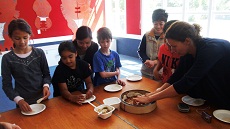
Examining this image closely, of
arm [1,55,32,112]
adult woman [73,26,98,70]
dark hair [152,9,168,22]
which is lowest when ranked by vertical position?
arm [1,55,32,112]

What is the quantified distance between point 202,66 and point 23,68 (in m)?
1.50

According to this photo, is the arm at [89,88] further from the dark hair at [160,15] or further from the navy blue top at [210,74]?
the dark hair at [160,15]

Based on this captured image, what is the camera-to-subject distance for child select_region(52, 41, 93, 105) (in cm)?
174

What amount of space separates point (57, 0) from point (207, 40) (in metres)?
5.10

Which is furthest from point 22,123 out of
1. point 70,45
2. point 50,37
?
point 50,37

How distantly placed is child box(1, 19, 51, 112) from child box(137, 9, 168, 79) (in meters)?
1.15

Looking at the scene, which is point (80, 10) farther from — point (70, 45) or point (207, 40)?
point (207, 40)

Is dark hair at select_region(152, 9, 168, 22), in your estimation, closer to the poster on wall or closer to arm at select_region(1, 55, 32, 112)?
arm at select_region(1, 55, 32, 112)

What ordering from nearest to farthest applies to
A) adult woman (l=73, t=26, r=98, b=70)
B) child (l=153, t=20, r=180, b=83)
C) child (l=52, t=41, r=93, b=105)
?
child (l=52, t=41, r=93, b=105) → child (l=153, t=20, r=180, b=83) → adult woman (l=73, t=26, r=98, b=70)

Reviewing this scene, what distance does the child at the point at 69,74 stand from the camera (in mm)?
1736

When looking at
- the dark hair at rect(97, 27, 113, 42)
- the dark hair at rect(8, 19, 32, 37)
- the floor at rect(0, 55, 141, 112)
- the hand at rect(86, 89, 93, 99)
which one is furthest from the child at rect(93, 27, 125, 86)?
the floor at rect(0, 55, 141, 112)

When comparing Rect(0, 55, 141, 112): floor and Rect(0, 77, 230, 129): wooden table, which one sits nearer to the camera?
Rect(0, 77, 230, 129): wooden table

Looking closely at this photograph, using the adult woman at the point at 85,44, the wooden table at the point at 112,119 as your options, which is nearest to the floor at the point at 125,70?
the adult woman at the point at 85,44

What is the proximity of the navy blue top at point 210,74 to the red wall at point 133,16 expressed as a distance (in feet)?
15.7
